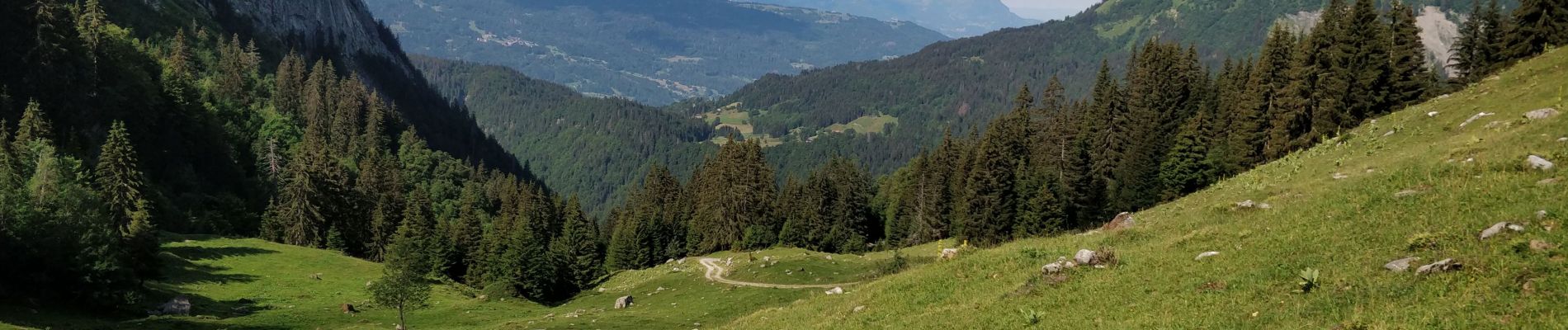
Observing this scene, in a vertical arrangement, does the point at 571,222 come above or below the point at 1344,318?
below

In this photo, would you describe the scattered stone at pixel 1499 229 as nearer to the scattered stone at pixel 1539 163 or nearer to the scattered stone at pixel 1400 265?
the scattered stone at pixel 1400 265

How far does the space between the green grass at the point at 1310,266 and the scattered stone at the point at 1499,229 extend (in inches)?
7.4

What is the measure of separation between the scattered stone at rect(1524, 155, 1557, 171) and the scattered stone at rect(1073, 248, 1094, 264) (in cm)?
1130

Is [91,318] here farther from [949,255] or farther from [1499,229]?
[1499,229]

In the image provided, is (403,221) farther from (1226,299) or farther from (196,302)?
(1226,299)

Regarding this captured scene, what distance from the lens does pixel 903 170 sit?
144875 mm

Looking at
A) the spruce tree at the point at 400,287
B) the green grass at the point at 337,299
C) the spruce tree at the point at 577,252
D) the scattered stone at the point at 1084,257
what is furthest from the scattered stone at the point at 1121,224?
the spruce tree at the point at 577,252

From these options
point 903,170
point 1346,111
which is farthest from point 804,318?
point 903,170

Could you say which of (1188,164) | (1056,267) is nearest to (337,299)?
(1056,267)

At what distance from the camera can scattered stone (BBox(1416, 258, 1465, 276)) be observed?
48.2ft

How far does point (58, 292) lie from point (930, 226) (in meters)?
83.9

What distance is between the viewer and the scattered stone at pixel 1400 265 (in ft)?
50.8

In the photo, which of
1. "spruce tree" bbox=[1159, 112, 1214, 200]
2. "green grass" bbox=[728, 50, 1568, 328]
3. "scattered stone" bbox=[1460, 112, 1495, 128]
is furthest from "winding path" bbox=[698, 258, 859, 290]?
"spruce tree" bbox=[1159, 112, 1214, 200]

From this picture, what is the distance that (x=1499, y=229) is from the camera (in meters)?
Answer: 16.1
